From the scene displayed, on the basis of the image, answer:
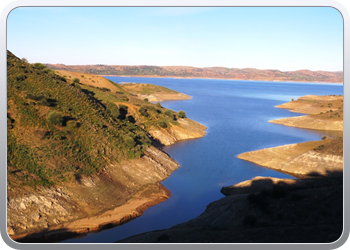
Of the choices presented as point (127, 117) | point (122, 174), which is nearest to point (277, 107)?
point (127, 117)

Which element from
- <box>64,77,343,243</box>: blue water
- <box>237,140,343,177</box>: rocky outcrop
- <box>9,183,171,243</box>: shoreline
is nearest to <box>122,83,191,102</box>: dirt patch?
<box>64,77,343,243</box>: blue water

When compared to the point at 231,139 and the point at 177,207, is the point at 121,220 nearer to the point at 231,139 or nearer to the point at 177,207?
the point at 177,207

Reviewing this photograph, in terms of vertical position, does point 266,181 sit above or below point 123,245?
below

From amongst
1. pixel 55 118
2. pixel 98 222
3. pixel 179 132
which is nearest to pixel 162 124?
pixel 179 132

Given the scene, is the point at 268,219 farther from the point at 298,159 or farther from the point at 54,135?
the point at 298,159

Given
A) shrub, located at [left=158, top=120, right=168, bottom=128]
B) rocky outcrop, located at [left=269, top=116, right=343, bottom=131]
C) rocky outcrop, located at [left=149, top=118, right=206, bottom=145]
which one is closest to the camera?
rocky outcrop, located at [left=149, top=118, right=206, bottom=145]

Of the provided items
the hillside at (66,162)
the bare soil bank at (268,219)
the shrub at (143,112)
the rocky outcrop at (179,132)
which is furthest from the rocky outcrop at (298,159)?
the shrub at (143,112)

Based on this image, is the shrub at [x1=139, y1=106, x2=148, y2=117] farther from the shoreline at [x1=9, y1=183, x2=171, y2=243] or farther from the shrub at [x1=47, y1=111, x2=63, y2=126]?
the shoreline at [x1=9, y1=183, x2=171, y2=243]

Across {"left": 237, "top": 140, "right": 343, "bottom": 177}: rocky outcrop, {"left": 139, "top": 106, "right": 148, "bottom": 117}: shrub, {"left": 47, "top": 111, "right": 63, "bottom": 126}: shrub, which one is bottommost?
{"left": 237, "top": 140, "right": 343, "bottom": 177}: rocky outcrop
